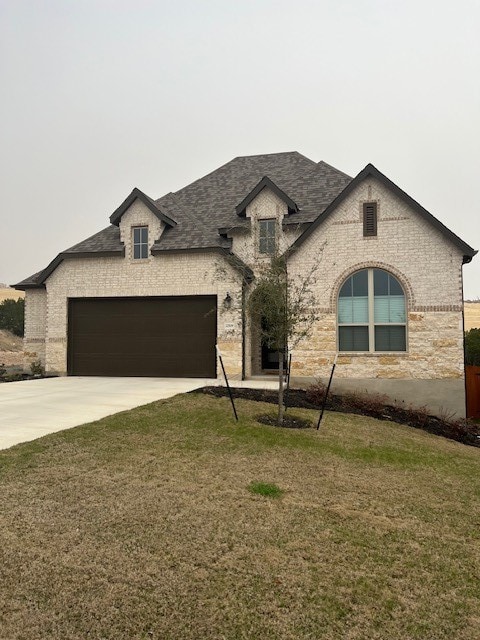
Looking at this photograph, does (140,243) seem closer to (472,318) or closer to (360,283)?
(360,283)

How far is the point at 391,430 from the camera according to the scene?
9.98 metres

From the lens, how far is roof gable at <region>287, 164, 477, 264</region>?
13.2 meters

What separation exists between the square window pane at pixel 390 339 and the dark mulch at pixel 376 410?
72.7 inches

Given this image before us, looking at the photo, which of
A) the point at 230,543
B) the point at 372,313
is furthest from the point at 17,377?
the point at 230,543

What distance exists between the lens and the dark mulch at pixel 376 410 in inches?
446

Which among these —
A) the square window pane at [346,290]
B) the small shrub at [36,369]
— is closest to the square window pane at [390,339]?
the square window pane at [346,290]

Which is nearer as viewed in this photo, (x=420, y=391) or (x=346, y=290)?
(x=420, y=391)

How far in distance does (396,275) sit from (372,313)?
4.92 ft

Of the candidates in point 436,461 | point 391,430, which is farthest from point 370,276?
point 436,461

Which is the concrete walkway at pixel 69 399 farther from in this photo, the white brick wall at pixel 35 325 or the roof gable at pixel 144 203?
the roof gable at pixel 144 203

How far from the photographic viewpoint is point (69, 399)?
11383 mm

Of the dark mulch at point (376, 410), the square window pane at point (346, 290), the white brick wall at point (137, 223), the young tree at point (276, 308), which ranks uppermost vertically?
the white brick wall at point (137, 223)

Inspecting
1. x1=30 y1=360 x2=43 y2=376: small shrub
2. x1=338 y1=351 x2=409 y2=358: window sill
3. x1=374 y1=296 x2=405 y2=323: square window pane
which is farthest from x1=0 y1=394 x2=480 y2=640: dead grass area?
x1=30 y1=360 x2=43 y2=376: small shrub

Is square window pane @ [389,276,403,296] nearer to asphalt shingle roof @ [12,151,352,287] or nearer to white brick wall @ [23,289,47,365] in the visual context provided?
asphalt shingle roof @ [12,151,352,287]
